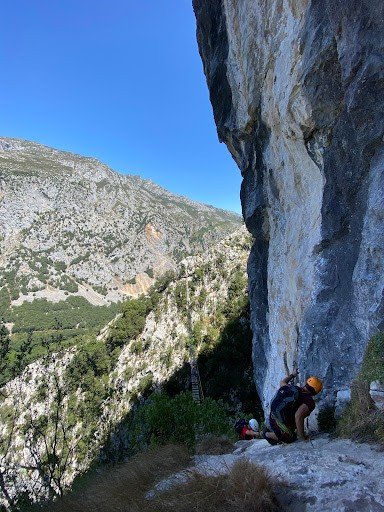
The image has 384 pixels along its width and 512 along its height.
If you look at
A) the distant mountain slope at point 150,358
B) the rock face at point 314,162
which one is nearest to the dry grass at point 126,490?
the rock face at point 314,162

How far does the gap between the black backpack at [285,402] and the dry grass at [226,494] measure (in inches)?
102

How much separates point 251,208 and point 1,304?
13780cm

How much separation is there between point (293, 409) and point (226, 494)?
330 cm

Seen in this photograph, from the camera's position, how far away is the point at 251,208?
18.8 m

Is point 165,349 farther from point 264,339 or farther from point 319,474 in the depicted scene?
point 319,474

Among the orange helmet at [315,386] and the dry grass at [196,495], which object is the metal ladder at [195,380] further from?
the dry grass at [196,495]

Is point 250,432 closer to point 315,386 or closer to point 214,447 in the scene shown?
point 214,447

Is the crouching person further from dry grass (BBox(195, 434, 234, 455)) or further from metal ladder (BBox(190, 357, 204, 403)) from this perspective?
metal ladder (BBox(190, 357, 204, 403))

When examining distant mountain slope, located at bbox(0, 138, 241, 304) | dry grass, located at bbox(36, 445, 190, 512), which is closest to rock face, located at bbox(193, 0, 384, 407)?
dry grass, located at bbox(36, 445, 190, 512)

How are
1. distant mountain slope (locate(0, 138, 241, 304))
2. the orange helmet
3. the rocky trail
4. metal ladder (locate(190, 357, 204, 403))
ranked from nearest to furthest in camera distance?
the rocky trail < the orange helmet < metal ladder (locate(190, 357, 204, 403)) < distant mountain slope (locate(0, 138, 241, 304))

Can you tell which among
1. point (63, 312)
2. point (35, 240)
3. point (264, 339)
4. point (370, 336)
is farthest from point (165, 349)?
point (35, 240)

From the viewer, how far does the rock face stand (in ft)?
29.9

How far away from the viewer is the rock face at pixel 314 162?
29.9 feet

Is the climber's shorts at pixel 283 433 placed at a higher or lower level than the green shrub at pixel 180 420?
higher
